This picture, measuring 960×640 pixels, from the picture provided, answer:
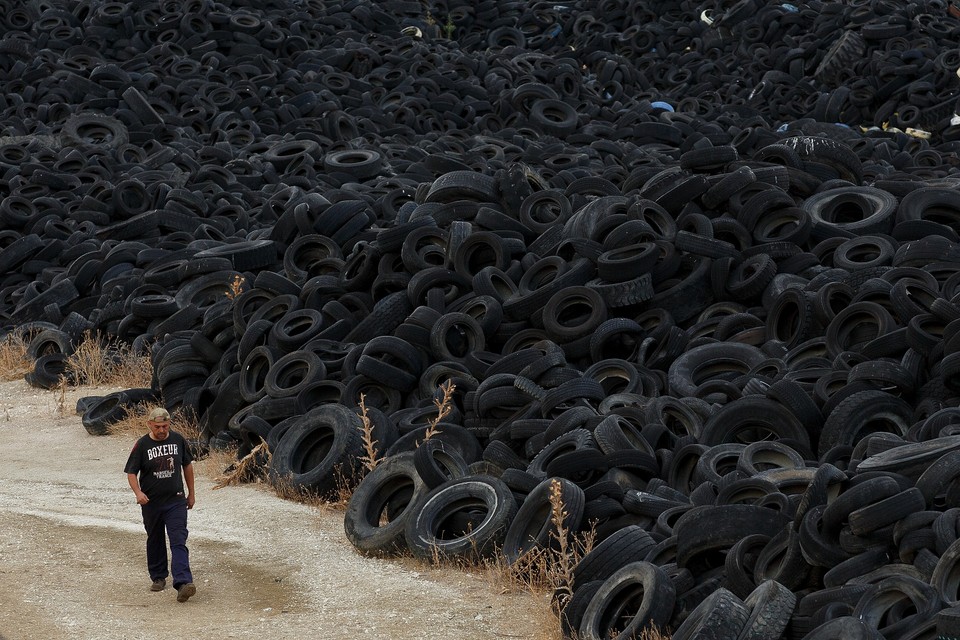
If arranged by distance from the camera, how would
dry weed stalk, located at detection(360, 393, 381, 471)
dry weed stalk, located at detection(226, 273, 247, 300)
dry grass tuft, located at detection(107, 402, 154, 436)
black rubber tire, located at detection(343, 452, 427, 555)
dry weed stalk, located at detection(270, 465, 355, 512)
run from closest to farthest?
black rubber tire, located at detection(343, 452, 427, 555)
dry weed stalk, located at detection(360, 393, 381, 471)
dry weed stalk, located at detection(270, 465, 355, 512)
dry grass tuft, located at detection(107, 402, 154, 436)
dry weed stalk, located at detection(226, 273, 247, 300)

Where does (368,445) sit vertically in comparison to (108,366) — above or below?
below

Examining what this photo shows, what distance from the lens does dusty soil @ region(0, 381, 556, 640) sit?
737cm

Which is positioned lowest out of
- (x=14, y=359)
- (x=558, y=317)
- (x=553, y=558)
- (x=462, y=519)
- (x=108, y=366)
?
(x=553, y=558)

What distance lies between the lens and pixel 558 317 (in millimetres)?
11836

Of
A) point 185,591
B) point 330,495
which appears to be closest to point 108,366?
point 330,495

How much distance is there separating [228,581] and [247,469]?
2.67 meters

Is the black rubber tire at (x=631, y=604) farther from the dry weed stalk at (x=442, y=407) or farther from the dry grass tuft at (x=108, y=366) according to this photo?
the dry grass tuft at (x=108, y=366)

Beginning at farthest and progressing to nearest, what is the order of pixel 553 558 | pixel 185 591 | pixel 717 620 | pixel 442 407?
pixel 442 407
pixel 553 558
pixel 185 591
pixel 717 620

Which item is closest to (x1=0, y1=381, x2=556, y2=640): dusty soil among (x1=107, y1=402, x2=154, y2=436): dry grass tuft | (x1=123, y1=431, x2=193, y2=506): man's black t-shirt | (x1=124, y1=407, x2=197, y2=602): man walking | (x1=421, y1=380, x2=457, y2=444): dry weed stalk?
(x1=124, y1=407, x2=197, y2=602): man walking

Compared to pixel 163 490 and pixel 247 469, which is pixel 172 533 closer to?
pixel 163 490

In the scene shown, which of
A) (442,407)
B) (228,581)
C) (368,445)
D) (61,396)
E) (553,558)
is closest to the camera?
(553,558)

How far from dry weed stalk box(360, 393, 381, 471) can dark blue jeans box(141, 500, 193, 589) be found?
7.00 feet

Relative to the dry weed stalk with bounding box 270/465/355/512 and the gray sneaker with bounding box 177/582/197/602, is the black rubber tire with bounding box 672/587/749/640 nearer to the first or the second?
the gray sneaker with bounding box 177/582/197/602

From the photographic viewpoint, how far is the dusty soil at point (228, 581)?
737cm
